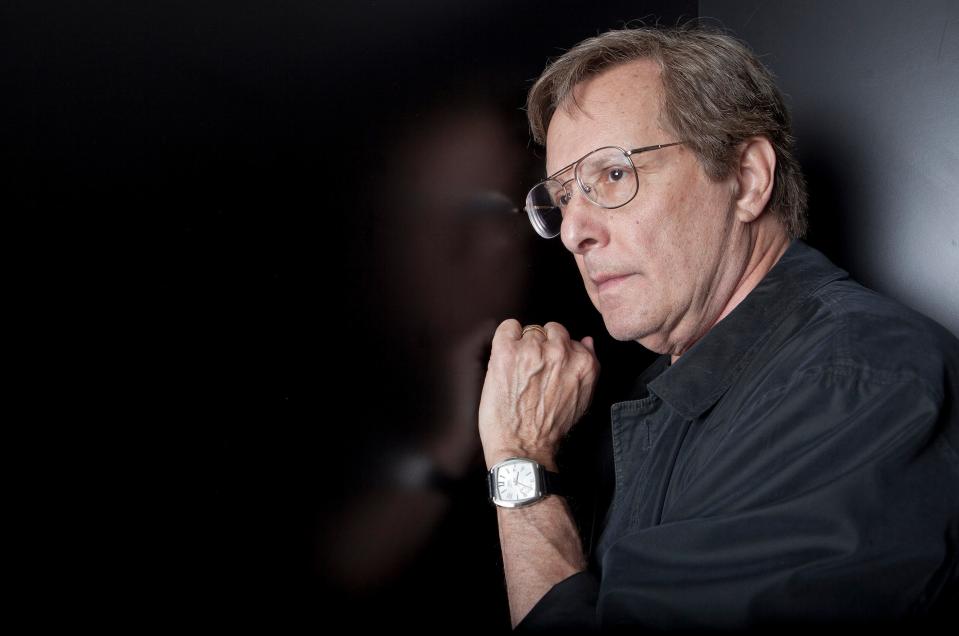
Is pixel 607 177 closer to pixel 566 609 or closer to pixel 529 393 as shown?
pixel 529 393

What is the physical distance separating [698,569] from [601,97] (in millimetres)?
751

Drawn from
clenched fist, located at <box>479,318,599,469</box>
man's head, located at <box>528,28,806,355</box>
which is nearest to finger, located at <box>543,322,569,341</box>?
clenched fist, located at <box>479,318,599,469</box>

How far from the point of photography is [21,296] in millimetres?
658

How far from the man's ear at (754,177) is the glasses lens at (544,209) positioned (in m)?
0.31

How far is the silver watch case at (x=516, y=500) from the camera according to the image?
1186mm

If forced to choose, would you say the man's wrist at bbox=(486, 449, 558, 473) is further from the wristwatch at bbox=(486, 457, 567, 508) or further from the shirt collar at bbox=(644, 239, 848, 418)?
the shirt collar at bbox=(644, 239, 848, 418)

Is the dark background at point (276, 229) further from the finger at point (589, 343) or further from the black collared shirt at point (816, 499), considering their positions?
the black collared shirt at point (816, 499)

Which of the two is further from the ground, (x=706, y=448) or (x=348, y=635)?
(x=706, y=448)

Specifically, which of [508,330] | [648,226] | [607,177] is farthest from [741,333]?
[508,330]

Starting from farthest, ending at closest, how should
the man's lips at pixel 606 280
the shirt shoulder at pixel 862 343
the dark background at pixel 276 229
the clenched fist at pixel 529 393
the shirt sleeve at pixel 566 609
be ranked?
1. the clenched fist at pixel 529 393
2. the man's lips at pixel 606 280
3. the shirt sleeve at pixel 566 609
4. the shirt shoulder at pixel 862 343
5. the dark background at pixel 276 229

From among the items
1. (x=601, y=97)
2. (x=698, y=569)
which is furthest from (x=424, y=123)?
(x=698, y=569)

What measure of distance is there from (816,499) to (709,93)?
0.68 metres

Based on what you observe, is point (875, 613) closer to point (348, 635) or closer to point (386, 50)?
point (348, 635)

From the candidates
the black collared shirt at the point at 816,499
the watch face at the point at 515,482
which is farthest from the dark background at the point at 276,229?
the black collared shirt at the point at 816,499
